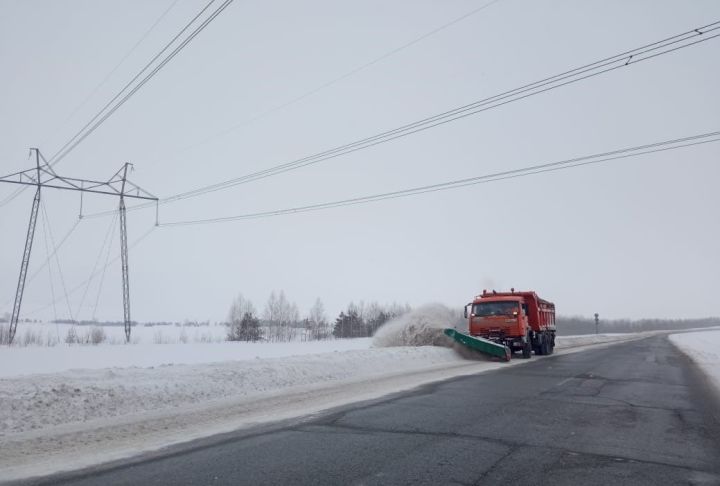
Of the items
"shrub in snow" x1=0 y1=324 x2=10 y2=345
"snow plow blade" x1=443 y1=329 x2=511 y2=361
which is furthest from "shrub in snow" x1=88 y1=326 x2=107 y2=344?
"snow plow blade" x1=443 y1=329 x2=511 y2=361

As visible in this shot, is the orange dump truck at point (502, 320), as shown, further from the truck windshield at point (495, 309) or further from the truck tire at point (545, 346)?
the truck tire at point (545, 346)

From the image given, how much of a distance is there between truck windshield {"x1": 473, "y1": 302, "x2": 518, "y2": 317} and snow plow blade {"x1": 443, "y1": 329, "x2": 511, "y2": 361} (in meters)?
1.73

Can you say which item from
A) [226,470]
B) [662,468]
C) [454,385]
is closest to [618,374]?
[454,385]

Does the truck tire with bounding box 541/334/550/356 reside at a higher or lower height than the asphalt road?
lower

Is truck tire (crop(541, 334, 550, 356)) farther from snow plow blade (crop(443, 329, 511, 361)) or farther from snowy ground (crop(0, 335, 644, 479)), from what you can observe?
snowy ground (crop(0, 335, 644, 479))

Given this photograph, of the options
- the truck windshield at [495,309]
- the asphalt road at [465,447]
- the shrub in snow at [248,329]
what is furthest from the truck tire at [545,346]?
the shrub in snow at [248,329]

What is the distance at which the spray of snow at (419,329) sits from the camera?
2842cm

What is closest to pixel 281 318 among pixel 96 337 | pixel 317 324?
pixel 317 324

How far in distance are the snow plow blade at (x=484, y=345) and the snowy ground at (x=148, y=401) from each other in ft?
18.0

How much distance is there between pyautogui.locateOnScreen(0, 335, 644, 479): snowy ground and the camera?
7254 millimetres

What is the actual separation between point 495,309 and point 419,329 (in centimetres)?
541

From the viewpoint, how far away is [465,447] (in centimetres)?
681

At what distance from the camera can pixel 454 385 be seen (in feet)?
45.5

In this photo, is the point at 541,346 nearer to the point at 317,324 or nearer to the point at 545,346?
the point at 545,346
